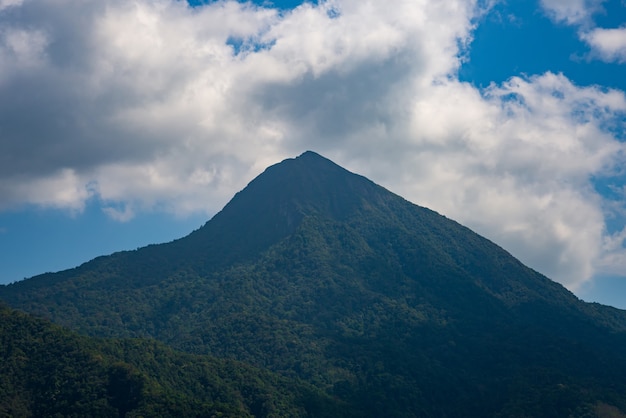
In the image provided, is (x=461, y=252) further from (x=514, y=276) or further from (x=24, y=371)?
(x=24, y=371)

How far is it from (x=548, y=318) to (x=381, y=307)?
3891 centimetres

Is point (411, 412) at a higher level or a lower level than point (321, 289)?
lower

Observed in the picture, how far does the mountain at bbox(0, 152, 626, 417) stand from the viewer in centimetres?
13175

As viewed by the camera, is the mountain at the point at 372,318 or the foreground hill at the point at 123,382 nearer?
the foreground hill at the point at 123,382

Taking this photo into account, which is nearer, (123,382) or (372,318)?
(123,382)

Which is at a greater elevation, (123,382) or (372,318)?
(372,318)

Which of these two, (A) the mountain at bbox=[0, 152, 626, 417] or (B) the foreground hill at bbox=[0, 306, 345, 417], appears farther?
(A) the mountain at bbox=[0, 152, 626, 417]

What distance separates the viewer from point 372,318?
16288 centimetres

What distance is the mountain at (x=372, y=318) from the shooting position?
131750 millimetres

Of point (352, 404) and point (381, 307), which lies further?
point (381, 307)

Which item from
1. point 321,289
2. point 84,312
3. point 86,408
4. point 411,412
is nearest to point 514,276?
point 321,289

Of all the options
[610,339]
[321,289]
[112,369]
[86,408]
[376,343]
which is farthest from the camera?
[321,289]

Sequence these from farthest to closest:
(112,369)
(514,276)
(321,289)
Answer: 1. (514,276)
2. (321,289)
3. (112,369)

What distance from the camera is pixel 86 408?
98812mm
